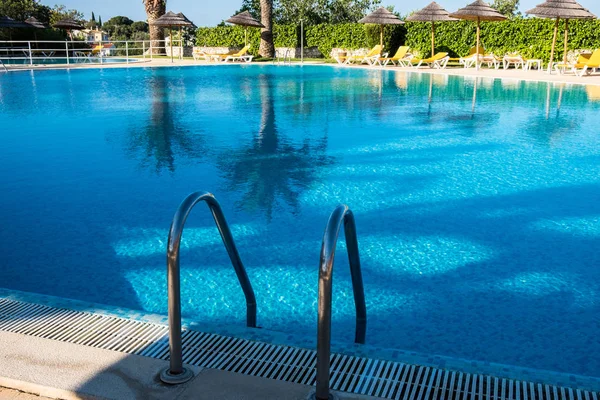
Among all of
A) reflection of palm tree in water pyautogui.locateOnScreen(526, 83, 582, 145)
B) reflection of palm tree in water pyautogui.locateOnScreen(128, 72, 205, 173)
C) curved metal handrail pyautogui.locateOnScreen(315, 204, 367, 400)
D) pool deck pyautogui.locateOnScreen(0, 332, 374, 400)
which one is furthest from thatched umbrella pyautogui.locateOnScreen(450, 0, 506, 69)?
pool deck pyautogui.locateOnScreen(0, 332, 374, 400)

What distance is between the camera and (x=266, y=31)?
31578mm

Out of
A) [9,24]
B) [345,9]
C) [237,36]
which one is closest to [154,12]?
[237,36]

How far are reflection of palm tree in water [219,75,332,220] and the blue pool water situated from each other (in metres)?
0.04

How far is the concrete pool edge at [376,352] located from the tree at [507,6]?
67562mm

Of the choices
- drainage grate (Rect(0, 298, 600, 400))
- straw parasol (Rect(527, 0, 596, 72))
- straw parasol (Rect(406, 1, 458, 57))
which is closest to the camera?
drainage grate (Rect(0, 298, 600, 400))

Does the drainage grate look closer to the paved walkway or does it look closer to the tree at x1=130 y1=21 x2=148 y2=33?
the paved walkway

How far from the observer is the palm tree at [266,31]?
3094 centimetres

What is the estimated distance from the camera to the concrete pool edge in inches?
93.8

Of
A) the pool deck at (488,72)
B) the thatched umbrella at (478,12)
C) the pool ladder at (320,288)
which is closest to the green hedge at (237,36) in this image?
the pool deck at (488,72)

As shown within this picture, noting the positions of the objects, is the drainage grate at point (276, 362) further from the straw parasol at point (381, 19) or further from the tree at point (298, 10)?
the tree at point (298, 10)

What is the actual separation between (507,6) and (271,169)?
213 feet

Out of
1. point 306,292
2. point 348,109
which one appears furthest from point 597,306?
point 348,109

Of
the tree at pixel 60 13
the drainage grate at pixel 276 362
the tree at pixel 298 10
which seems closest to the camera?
the drainage grate at pixel 276 362

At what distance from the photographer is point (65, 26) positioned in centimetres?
3266
